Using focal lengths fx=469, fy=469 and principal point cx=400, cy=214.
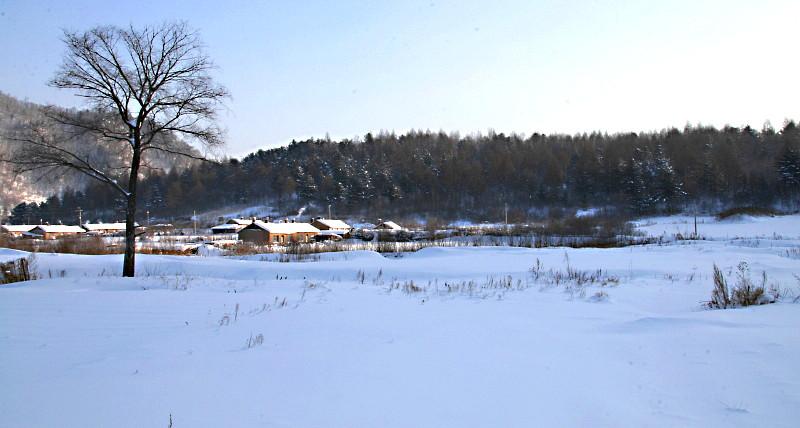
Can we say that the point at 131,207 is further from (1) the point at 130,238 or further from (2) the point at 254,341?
(2) the point at 254,341

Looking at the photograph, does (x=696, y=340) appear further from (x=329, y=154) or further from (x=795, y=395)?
(x=329, y=154)

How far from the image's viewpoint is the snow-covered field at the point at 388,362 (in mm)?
3600

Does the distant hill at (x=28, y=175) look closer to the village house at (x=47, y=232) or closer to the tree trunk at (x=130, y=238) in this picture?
the tree trunk at (x=130, y=238)

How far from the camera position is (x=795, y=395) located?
3758 mm

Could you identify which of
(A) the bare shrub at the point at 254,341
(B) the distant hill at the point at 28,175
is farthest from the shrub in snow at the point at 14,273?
(A) the bare shrub at the point at 254,341

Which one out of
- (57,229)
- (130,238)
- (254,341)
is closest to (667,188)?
(130,238)

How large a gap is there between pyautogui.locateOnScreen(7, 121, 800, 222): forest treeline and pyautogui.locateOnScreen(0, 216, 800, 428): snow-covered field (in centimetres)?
6256

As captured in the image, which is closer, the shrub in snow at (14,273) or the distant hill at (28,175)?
the shrub in snow at (14,273)

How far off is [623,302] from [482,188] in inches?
3903

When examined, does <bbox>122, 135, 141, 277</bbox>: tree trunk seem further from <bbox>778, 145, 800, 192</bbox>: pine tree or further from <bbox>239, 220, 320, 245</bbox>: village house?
<bbox>778, 145, 800, 192</bbox>: pine tree

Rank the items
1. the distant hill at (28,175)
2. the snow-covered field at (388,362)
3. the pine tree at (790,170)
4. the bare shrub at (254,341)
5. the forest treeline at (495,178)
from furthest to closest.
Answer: the forest treeline at (495,178), the pine tree at (790,170), the distant hill at (28,175), the bare shrub at (254,341), the snow-covered field at (388,362)

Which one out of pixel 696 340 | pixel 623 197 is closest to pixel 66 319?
pixel 696 340

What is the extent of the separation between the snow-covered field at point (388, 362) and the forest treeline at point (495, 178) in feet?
205

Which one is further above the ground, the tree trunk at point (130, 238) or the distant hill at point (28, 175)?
the distant hill at point (28, 175)
